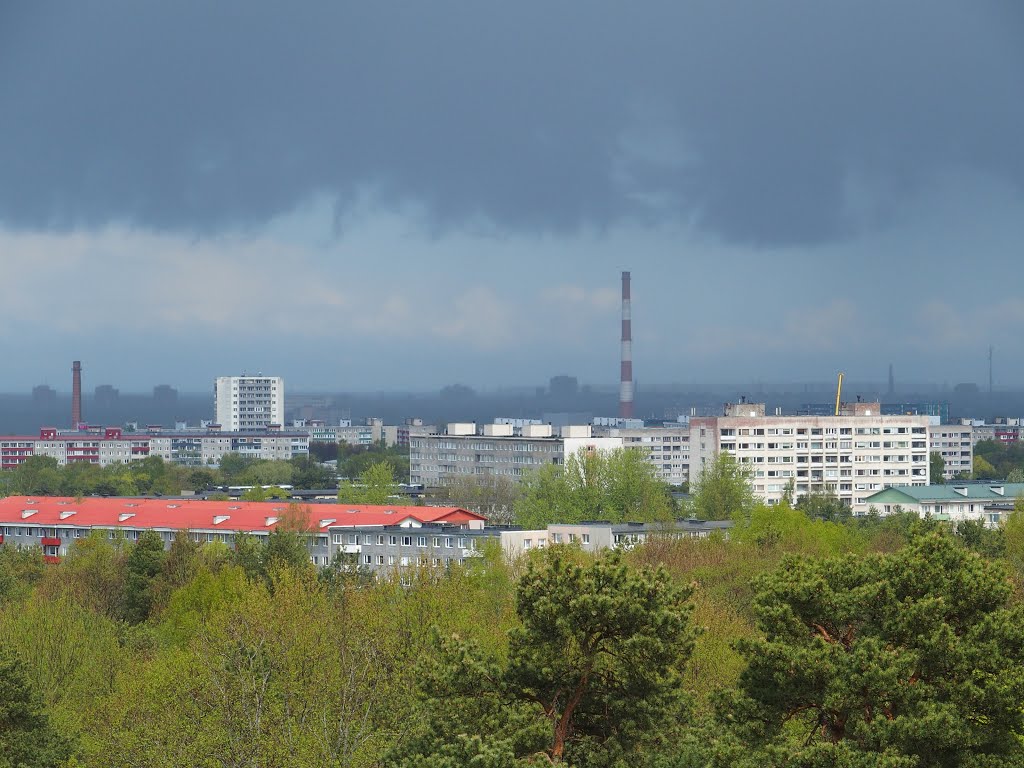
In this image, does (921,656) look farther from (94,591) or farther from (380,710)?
(94,591)

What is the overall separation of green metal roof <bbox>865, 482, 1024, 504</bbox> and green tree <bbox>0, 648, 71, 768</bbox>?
58049mm

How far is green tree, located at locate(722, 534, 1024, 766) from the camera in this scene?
15242 millimetres

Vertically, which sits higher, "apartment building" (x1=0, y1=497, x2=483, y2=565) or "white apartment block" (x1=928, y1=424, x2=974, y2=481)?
"white apartment block" (x1=928, y1=424, x2=974, y2=481)

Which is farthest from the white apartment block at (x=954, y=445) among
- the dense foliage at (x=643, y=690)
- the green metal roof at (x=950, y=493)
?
the dense foliage at (x=643, y=690)

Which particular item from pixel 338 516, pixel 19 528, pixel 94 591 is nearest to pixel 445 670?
pixel 94 591

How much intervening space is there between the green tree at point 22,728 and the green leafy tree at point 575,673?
6.36 metres

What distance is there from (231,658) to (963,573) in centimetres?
1187

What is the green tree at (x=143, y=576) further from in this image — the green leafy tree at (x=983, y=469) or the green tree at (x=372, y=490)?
the green leafy tree at (x=983, y=469)

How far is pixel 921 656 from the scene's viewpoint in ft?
51.0

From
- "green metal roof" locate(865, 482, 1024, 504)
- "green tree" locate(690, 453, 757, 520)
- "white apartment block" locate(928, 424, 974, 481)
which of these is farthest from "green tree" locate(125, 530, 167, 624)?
"white apartment block" locate(928, 424, 974, 481)

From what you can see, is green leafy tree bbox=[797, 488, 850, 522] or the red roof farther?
green leafy tree bbox=[797, 488, 850, 522]

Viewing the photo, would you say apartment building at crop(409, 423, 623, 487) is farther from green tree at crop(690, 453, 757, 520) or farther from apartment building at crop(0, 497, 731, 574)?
apartment building at crop(0, 497, 731, 574)

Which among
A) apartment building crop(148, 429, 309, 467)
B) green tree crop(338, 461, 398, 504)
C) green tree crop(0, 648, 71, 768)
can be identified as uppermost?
apartment building crop(148, 429, 309, 467)

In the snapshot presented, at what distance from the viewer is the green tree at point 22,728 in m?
21.2
